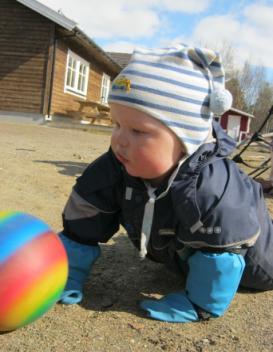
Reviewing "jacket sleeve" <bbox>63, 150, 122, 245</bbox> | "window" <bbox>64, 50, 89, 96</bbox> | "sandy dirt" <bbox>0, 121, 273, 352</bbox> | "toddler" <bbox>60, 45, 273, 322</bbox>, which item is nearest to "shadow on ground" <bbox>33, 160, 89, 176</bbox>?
"sandy dirt" <bbox>0, 121, 273, 352</bbox>

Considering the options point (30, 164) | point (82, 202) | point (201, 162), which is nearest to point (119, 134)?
point (201, 162)

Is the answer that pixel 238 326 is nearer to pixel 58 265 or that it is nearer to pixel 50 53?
pixel 58 265

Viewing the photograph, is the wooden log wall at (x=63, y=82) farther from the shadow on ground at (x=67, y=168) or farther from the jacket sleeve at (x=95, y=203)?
the jacket sleeve at (x=95, y=203)

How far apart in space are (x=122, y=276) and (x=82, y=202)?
→ 0.53m

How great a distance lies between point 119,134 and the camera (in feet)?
7.18

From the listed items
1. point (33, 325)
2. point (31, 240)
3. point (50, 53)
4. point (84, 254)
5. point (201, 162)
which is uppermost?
point (50, 53)

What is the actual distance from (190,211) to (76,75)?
18.4 meters

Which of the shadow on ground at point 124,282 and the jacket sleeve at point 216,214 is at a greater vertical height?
the jacket sleeve at point 216,214

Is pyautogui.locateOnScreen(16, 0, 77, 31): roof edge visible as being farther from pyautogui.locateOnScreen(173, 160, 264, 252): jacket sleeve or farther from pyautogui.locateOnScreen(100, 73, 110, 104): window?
pyautogui.locateOnScreen(173, 160, 264, 252): jacket sleeve

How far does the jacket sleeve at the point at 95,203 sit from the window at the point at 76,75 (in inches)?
656

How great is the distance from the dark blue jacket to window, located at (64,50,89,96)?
54.9 feet

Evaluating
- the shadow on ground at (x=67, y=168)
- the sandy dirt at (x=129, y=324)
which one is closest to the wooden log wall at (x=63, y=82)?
the shadow on ground at (x=67, y=168)

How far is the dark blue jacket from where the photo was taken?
2193mm

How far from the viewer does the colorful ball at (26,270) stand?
1.90 m
